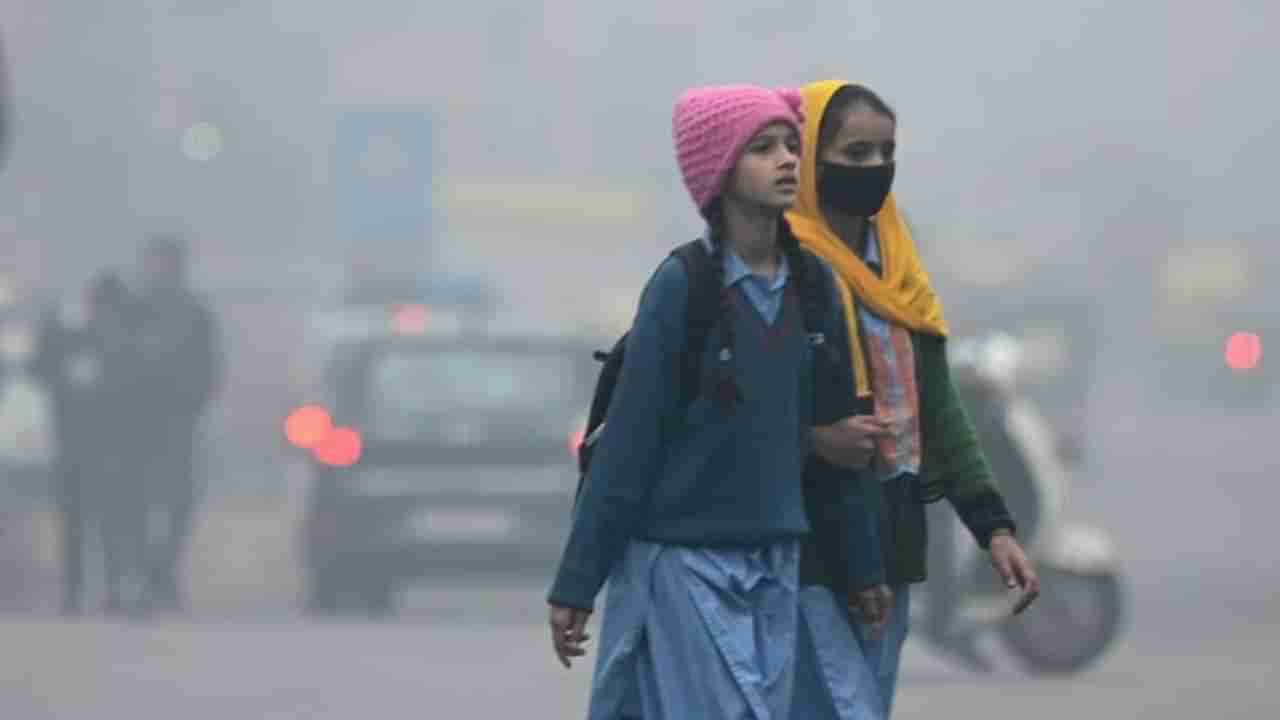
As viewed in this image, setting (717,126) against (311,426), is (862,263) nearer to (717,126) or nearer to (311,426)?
(717,126)

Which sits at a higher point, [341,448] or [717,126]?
[717,126]

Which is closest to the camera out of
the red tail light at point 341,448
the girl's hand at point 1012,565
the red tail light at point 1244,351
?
the girl's hand at point 1012,565

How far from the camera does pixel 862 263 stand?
5.00m

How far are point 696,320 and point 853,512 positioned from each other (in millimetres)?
389

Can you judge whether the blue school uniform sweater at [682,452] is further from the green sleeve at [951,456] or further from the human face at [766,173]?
the green sleeve at [951,456]

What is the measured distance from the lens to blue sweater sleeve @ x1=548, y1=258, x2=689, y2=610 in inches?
183

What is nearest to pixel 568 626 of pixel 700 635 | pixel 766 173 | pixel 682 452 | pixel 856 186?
pixel 700 635

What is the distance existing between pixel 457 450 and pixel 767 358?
8.67m

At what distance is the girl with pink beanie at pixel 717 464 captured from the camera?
4.67m

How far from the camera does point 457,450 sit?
13.3 m

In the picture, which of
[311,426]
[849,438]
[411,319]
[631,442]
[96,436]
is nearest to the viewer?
[631,442]

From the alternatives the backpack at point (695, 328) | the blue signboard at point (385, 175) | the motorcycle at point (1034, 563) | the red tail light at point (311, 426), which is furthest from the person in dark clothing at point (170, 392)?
the backpack at point (695, 328)

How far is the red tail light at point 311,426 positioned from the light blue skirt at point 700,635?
892cm

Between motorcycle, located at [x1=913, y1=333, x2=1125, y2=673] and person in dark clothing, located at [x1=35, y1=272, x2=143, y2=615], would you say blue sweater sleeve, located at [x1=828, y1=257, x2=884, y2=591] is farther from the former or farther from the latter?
person in dark clothing, located at [x1=35, y1=272, x2=143, y2=615]
